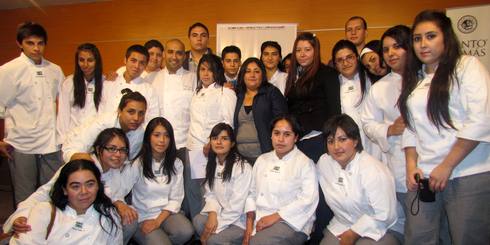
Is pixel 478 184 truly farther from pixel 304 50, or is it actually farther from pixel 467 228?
pixel 304 50

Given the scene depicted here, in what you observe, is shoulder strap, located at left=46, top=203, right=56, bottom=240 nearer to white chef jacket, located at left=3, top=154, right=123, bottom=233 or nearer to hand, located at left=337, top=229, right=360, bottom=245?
white chef jacket, located at left=3, top=154, right=123, bottom=233

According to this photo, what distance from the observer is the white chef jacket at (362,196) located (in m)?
2.59

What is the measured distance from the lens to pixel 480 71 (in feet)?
6.53

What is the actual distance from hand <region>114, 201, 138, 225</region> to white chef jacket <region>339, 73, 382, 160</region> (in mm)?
1977

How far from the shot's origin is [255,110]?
11.1 ft

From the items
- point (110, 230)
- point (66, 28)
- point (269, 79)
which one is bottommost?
point (110, 230)

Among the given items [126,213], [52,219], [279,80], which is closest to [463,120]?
[279,80]

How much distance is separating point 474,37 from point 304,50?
2917mm

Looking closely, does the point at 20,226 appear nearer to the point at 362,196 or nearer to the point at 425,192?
the point at 362,196

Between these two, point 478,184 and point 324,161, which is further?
point 324,161

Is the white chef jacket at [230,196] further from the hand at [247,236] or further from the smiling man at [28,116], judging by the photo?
the smiling man at [28,116]

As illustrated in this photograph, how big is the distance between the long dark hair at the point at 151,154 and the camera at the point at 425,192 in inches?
79.8

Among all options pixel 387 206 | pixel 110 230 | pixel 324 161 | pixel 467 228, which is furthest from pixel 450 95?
pixel 110 230

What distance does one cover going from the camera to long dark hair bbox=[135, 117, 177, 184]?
323cm
